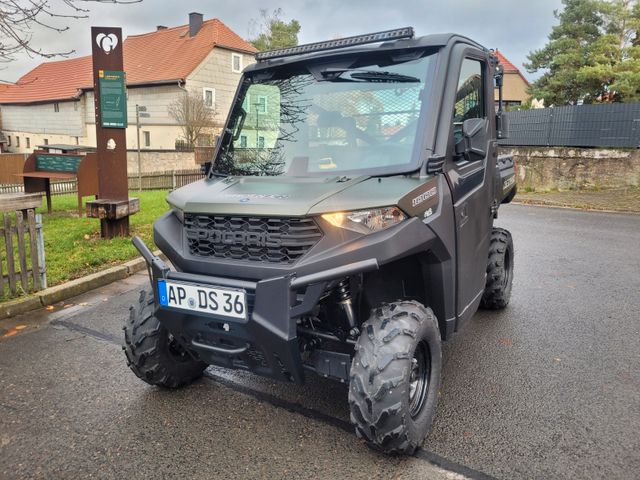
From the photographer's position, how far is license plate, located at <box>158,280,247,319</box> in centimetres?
263

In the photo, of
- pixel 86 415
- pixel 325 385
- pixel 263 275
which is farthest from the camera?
pixel 325 385

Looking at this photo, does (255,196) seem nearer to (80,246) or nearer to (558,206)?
(80,246)

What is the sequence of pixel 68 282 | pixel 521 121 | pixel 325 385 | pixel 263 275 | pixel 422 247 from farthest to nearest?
pixel 521 121 < pixel 68 282 < pixel 325 385 < pixel 422 247 < pixel 263 275

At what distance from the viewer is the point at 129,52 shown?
1741 inches

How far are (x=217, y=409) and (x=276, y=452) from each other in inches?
25.4

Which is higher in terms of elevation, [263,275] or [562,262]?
[263,275]

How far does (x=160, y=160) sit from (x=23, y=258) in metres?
26.9

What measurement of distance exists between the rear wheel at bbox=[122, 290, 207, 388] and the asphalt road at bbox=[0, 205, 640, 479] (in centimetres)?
20

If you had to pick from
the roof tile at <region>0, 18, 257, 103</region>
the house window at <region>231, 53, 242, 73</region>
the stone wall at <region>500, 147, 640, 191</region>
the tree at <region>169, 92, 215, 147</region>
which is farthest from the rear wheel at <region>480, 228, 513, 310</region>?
the house window at <region>231, 53, 242, 73</region>

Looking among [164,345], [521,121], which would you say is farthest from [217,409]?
[521,121]

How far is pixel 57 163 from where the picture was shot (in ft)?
35.4

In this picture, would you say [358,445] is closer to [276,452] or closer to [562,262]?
[276,452]

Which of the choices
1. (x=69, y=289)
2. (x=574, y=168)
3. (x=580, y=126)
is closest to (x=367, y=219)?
(x=69, y=289)

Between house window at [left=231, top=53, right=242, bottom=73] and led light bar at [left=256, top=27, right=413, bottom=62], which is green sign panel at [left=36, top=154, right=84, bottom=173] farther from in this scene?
house window at [left=231, top=53, right=242, bottom=73]
